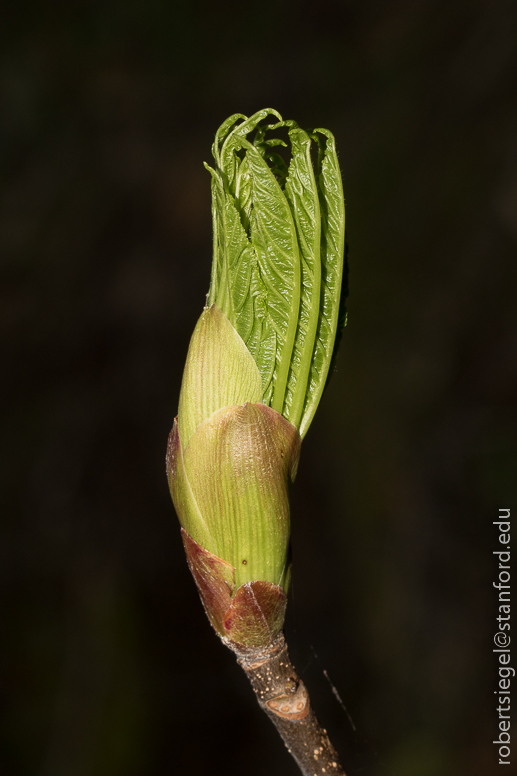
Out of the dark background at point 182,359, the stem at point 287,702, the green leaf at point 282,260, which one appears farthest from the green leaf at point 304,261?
the dark background at point 182,359

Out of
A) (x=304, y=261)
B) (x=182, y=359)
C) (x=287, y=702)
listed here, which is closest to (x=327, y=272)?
(x=304, y=261)

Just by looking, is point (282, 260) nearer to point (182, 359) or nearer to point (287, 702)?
point (287, 702)

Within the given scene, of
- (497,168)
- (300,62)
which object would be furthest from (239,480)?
(300,62)

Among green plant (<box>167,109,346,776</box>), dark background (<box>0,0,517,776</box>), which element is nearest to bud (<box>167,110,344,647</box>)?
green plant (<box>167,109,346,776</box>)

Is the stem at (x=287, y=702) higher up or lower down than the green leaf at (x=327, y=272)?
lower down

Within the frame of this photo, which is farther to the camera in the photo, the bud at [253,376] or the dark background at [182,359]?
the dark background at [182,359]

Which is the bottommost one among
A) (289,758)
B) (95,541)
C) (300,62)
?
(289,758)

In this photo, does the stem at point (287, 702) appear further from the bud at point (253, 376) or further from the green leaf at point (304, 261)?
the green leaf at point (304, 261)

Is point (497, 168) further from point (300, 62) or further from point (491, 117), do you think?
point (300, 62)
